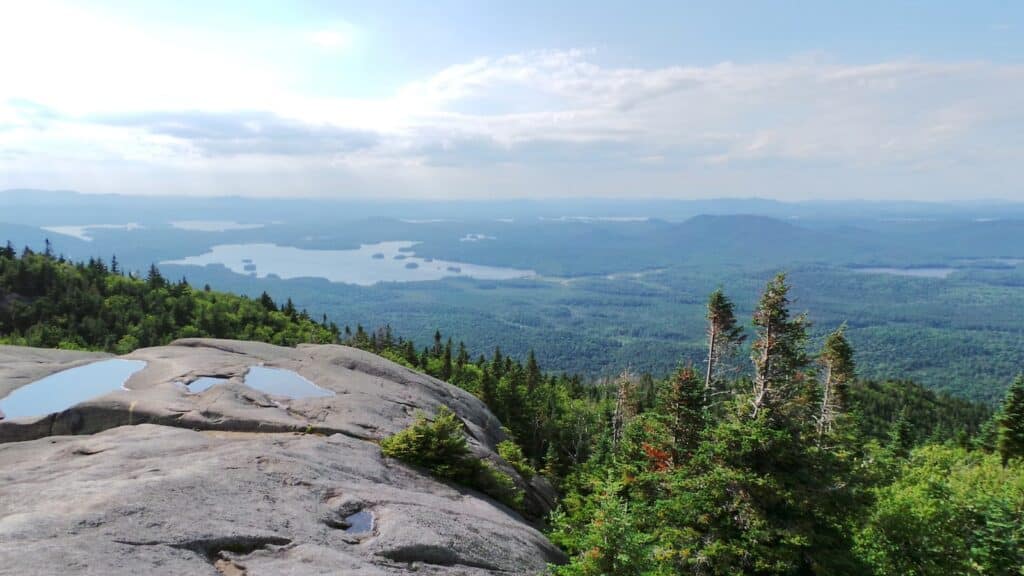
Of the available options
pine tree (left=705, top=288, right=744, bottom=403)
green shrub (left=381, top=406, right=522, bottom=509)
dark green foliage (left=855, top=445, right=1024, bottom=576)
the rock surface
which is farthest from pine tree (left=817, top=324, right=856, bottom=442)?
green shrub (left=381, top=406, right=522, bottom=509)

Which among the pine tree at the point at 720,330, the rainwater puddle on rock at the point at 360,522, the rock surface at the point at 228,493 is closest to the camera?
the rock surface at the point at 228,493

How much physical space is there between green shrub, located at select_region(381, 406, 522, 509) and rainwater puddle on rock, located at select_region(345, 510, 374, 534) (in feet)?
13.4

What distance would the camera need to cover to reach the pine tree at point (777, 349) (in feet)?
48.8

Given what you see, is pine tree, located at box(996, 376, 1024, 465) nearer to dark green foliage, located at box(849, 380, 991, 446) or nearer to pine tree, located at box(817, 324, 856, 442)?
pine tree, located at box(817, 324, 856, 442)

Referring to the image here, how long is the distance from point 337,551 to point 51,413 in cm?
1207

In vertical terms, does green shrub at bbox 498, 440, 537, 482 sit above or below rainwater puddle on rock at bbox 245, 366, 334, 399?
below

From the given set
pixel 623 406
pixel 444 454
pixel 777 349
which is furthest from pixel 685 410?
pixel 623 406

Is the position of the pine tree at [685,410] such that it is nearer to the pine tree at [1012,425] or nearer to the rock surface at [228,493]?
the rock surface at [228,493]

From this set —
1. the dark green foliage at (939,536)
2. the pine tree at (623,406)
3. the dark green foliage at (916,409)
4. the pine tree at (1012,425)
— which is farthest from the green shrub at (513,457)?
the dark green foliage at (916,409)

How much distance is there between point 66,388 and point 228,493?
1117cm

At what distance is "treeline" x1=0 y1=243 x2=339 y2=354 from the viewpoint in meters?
54.2

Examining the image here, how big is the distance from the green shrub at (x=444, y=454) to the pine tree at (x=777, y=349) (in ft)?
30.9

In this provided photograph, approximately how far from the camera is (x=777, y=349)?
15695mm

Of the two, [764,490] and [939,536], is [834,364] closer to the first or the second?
Answer: [939,536]
